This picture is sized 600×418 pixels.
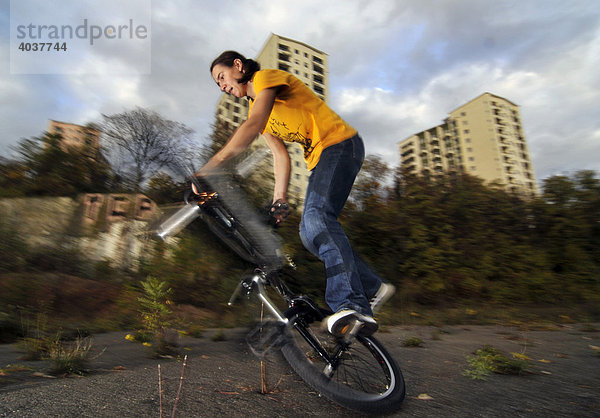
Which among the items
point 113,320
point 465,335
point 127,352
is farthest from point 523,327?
point 113,320

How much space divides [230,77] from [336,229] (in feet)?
3.92

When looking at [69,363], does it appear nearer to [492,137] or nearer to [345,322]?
[345,322]

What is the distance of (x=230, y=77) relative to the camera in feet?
7.18

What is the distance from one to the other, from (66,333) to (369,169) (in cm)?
551

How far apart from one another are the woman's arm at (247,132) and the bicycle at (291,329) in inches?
3.9

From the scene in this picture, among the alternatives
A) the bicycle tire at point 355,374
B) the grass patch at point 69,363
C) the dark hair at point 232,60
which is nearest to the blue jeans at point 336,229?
the bicycle tire at point 355,374

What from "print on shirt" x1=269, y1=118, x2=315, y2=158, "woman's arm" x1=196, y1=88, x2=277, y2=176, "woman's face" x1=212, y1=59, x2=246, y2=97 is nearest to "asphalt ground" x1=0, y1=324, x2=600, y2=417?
"woman's arm" x1=196, y1=88, x2=277, y2=176

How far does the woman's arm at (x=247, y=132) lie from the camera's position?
1774 mm

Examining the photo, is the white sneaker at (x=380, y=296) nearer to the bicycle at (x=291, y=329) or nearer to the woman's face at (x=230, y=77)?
the bicycle at (x=291, y=329)

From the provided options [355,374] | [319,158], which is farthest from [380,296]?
[319,158]

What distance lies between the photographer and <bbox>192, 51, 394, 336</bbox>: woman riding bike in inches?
73.4

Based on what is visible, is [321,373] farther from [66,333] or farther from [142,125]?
[142,125]

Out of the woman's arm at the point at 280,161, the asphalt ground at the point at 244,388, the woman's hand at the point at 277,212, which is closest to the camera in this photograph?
the asphalt ground at the point at 244,388

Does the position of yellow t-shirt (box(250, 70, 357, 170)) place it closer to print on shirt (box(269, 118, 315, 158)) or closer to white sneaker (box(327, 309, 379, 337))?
print on shirt (box(269, 118, 315, 158))
